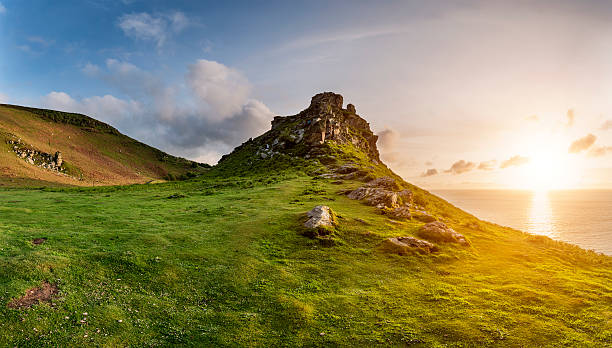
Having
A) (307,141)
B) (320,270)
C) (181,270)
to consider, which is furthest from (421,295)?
(307,141)

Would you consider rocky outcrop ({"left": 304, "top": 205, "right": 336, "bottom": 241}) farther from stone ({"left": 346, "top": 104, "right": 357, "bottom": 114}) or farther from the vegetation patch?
stone ({"left": 346, "top": 104, "right": 357, "bottom": 114})

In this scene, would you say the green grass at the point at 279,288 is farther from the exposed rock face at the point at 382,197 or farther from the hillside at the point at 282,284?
the exposed rock face at the point at 382,197

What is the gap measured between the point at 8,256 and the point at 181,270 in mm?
11624

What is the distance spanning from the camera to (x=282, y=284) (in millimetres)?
20000

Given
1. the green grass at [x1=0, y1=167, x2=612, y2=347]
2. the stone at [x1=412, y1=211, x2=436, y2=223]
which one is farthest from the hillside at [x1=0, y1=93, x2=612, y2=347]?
the stone at [x1=412, y1=211, x2=436, y2=223]

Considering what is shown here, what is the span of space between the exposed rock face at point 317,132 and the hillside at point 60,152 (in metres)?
77.9

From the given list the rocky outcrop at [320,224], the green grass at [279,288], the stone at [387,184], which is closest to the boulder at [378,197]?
the stone at [387,184]

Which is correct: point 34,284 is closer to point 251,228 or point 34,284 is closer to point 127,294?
point 127,294

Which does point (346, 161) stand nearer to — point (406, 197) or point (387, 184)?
point (387, 184)

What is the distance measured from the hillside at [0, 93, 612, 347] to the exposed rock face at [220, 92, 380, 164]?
74760mm

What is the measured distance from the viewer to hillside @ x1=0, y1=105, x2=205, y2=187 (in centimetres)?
10264

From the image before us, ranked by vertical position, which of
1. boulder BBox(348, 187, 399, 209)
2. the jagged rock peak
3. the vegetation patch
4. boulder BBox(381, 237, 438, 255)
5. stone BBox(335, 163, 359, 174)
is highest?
the jagged rock peak

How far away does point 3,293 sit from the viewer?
48.8ft

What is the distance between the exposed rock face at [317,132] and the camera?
114325 mm
